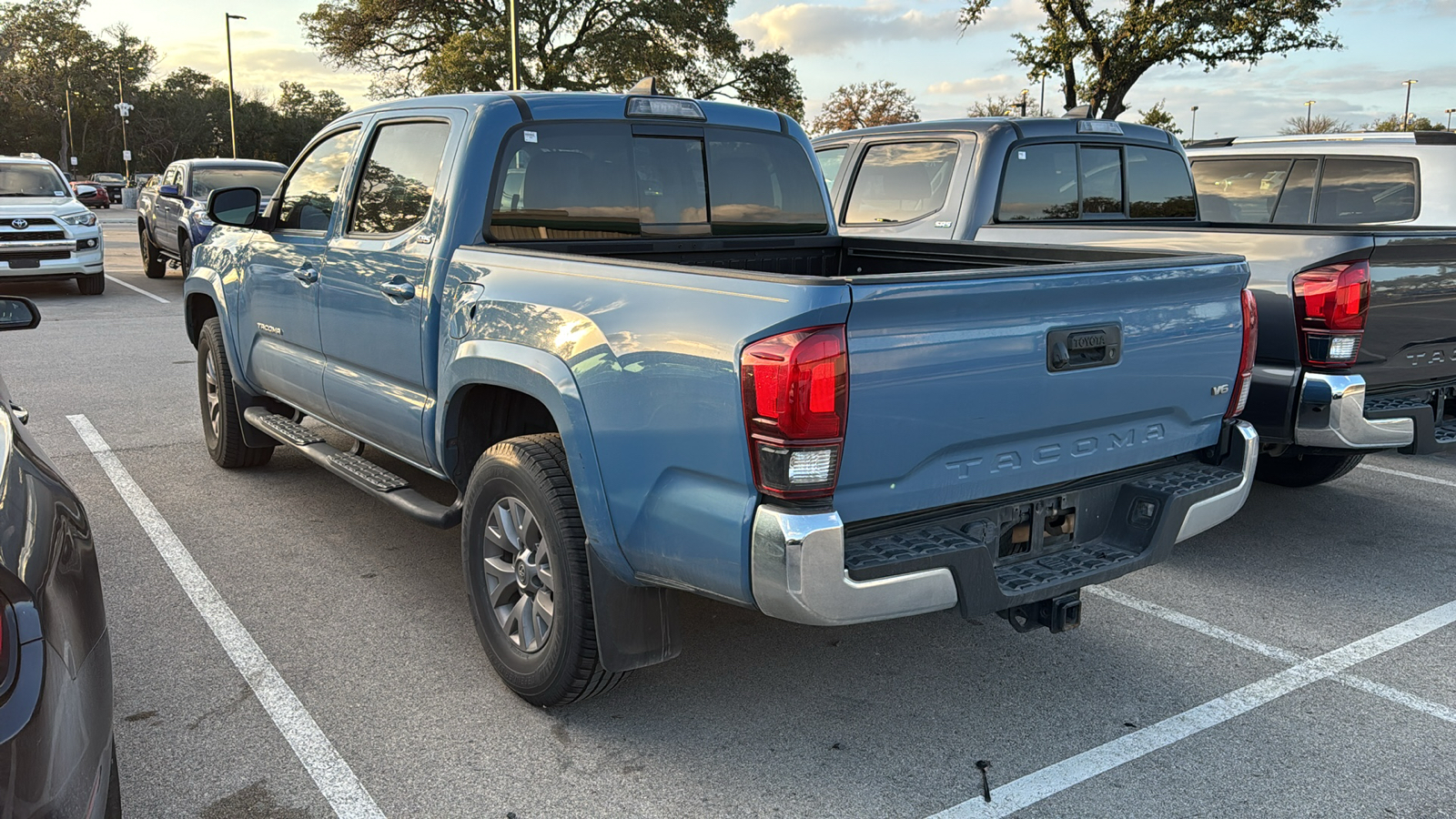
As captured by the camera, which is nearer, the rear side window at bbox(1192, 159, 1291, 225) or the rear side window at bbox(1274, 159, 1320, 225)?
the rear side window at bbox(1274, 159, 1320, 225)

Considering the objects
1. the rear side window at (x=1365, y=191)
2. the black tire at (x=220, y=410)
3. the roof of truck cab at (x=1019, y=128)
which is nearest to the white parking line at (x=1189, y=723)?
the roof of truck cab at (x=1019, y=128)

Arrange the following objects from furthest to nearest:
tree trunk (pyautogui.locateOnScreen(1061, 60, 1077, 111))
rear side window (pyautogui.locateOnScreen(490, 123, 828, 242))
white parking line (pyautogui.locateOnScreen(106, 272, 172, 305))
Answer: tree trunk (pyautogui.locateOnScreen(1061, 60, 1077, 111)) < white parking line (pyautogui.locateOnScreen(106, 272, 172, 305)) < rear side window (pyautogui.locateOnScreen(490, 123, 828, 242))

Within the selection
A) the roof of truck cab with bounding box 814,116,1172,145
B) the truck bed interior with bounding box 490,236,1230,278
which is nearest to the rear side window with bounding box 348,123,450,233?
the truck bed interior with bounding box 490,236,1230,278

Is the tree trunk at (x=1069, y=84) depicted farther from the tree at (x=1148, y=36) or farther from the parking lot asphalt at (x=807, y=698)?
the parking lot asphalt at (x=807, y=698)

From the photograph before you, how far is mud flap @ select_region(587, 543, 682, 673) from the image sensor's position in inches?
123

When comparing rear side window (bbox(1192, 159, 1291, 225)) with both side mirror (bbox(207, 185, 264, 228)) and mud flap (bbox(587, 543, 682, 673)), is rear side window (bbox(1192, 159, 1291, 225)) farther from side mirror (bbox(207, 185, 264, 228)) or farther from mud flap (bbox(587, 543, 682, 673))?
mud flap (bbox(587, 543, 682, 673))

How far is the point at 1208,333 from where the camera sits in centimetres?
341

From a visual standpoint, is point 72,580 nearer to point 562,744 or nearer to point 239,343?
point 562,744

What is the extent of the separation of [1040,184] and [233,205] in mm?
4564

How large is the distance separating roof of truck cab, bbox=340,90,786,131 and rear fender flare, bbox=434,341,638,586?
3.50 feet

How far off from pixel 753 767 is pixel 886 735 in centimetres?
46

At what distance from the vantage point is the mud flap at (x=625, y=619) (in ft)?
10.2

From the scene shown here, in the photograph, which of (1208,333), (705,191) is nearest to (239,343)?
(705,191)

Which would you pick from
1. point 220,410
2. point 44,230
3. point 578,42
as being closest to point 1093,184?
point 220,410
